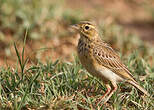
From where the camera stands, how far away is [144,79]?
5.89 m

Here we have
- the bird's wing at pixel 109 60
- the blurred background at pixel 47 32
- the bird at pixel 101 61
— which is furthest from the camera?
the blurred background at pixel 47 32

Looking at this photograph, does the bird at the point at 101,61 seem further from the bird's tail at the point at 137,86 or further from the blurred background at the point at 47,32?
the blurred background at the point at 47,32

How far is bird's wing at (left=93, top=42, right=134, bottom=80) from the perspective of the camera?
5391 millimetres

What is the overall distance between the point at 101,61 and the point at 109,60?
0.20 meters

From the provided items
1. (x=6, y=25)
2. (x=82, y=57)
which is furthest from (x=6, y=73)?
(x=6, y=25)

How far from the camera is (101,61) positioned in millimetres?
5379

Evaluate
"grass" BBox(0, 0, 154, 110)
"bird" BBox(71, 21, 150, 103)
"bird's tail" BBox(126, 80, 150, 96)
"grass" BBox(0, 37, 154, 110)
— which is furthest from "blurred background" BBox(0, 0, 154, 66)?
"bird's tail" BBox(126, 80, 150, 96)

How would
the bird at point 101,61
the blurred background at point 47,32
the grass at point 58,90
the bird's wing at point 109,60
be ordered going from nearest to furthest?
the grass at point 58,90 < the bird at point 101,61 < the bird's wing at point 109,60 < the blurred background at point 47,32

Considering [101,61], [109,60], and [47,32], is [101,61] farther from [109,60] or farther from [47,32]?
[47,32]

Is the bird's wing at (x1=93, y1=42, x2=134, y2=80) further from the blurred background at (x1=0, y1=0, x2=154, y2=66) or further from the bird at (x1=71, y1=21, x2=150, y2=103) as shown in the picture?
the blurred background at (x1=0, y1=0, x2=154, y2=66)

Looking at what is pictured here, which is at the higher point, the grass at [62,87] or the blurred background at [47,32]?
the blurred background at [47,32]

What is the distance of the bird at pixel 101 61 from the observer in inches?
207

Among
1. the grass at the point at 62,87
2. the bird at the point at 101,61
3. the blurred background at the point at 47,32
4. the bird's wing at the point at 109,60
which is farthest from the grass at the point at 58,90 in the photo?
the blurred background at the point at 47,32

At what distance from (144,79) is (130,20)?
6.11m
